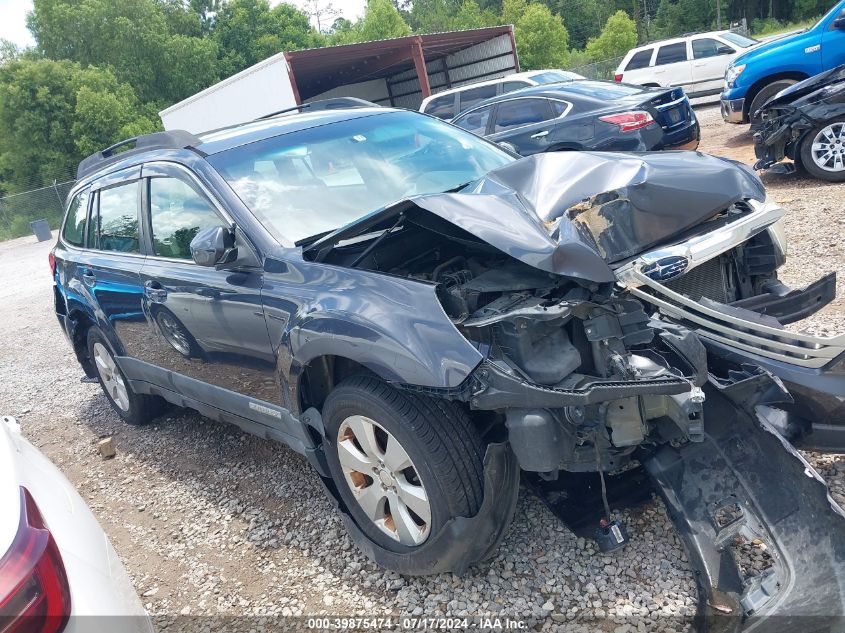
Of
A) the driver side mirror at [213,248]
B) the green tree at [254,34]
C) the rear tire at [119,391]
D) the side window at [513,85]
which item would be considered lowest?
the rear tire at [119,391]

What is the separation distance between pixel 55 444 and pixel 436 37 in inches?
815

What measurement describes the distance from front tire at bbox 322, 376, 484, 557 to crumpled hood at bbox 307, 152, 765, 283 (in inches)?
26.5

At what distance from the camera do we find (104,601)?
1720mm

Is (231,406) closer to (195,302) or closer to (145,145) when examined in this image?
(195,302)

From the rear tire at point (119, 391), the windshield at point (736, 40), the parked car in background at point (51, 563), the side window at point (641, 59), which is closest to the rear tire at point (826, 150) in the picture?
the rear tire at point (119, 391)

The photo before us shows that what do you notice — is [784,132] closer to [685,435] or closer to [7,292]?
[685,435]

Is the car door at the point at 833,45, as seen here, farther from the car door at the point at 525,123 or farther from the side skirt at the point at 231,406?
the side skirt at the point at 231,406

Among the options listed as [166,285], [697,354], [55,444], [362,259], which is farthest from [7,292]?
[697,354]

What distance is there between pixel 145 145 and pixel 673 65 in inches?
601

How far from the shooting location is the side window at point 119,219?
4.20 m

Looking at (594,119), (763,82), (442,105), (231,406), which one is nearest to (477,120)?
(594,119)

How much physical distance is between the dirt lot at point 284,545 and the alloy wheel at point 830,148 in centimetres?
182

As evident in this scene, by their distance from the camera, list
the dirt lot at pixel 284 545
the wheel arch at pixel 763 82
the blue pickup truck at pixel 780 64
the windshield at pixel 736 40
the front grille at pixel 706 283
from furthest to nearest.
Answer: the windshield at pixel 736 40
the wheel arch at pixel 763 82
the blue pickup truck at pixel 780 64
the front grille at pixel 706 283
the dirt lot at pixel 284 545

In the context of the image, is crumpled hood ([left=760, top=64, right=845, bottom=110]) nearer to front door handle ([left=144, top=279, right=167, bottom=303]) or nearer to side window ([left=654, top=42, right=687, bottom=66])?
front door handle ([left=144, top=279, right=167, bottom=303])
